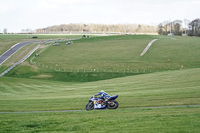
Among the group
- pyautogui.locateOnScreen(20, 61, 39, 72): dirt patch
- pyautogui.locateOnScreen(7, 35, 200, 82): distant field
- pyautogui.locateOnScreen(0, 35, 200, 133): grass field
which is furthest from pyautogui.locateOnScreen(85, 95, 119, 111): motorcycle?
pyautogui.locateOnScreen(20, 61, 39, 72): dirt patch

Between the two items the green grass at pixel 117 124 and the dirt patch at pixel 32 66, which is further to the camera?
the dirt patch at pixel 32 66

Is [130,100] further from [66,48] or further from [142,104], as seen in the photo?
[66,48]

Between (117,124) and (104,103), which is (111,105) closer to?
(104,103)

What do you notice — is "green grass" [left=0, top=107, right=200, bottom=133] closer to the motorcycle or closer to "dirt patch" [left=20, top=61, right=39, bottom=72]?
the motorcycle

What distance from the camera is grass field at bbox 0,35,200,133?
669 inches

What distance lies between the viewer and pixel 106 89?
38531 mm

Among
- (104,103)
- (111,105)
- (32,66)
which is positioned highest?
(104,103)

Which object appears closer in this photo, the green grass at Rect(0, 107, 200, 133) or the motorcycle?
the green grass at Rect(0, 107, 200, 133)

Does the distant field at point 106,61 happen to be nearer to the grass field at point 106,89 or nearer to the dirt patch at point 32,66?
the grass field at point 106,89

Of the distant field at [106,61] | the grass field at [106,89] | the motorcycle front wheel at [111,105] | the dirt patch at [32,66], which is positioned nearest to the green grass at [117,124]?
the grass field at [106,89]

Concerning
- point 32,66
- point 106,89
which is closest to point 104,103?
point 106,89

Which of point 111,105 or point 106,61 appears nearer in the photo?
point 111,105

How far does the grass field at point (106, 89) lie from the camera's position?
16984 mm

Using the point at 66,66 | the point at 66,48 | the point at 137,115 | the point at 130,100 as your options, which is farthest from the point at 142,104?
the point at 66,48
